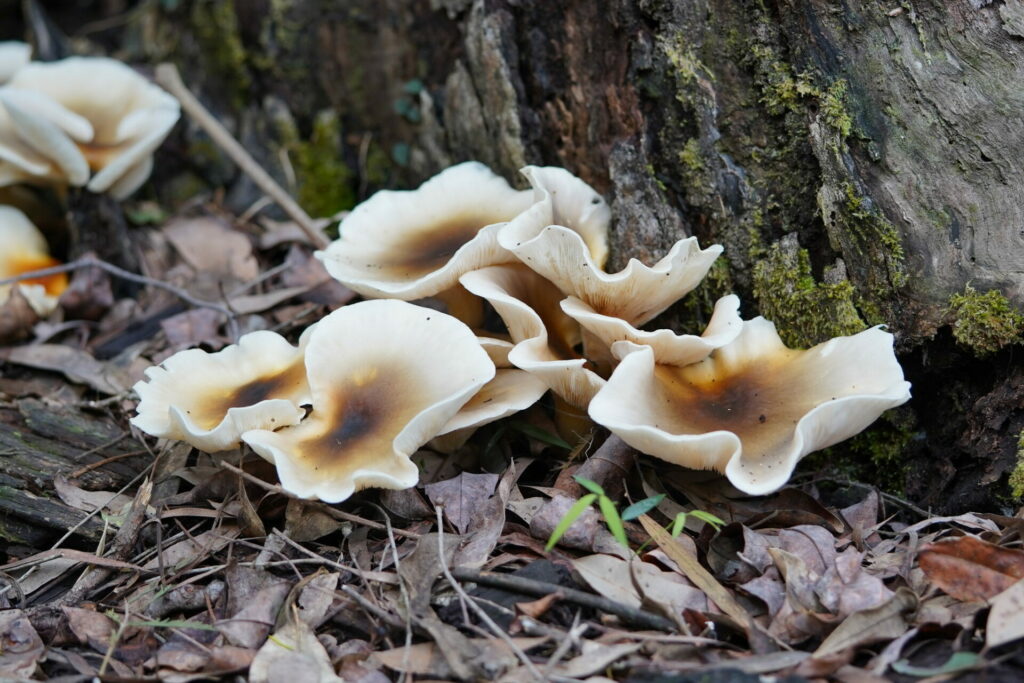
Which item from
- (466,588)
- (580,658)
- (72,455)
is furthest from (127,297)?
(580,658)

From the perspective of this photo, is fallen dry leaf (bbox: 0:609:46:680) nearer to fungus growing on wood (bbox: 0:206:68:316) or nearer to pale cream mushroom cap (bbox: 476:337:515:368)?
pale cream mushroom cap (bbox: 476:337:515:368)

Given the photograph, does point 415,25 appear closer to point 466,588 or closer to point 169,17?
point 169,17

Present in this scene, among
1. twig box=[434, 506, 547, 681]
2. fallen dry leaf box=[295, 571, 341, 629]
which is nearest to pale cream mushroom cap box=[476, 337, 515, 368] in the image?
twig box=[434, 506, 547, 681]

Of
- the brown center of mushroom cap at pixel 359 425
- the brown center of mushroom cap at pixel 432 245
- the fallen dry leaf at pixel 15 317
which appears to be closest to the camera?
the brown center of mushroom cap at pixel 359 425

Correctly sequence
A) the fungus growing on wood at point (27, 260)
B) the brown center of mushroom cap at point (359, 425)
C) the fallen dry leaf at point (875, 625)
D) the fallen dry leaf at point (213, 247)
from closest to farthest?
the fallen dry leaf at point (875, 625), the brown center of mushroom cap at point (359, 425), the fungus growing on wood at point (27, 260), the fallen dry leaf at point (213, 247)

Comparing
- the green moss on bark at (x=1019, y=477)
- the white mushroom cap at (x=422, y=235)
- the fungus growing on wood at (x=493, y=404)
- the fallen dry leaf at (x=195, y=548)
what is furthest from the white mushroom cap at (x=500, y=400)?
the green moss on bark at (x=1019, y=477)

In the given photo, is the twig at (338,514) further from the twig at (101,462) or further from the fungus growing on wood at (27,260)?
the fungus growing on wood at (27,260)

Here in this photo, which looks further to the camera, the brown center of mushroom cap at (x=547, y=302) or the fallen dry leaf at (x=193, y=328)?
the fallen dry leaf at (x=193, y=328)
